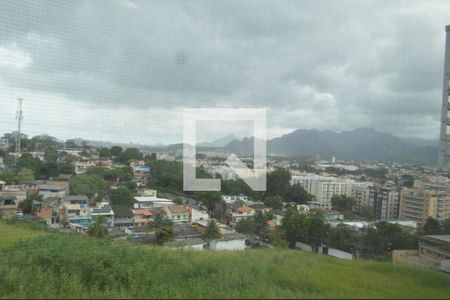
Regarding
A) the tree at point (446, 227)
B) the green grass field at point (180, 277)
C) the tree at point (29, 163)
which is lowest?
the tree at point (446, 227)

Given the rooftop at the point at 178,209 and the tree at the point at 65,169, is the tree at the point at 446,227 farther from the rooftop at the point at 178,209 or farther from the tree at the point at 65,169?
the tree at the point at 65,169

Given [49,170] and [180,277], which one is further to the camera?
[49,170]

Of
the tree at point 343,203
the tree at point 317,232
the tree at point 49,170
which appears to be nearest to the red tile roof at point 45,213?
the tree at point 49,170

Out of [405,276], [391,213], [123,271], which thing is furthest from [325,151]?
[123,271]

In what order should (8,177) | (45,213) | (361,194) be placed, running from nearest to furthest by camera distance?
(45,213)
(8,177)
(361,194)

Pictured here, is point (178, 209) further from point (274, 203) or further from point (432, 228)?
point (432, 228)

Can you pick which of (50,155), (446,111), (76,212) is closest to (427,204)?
(446,111)

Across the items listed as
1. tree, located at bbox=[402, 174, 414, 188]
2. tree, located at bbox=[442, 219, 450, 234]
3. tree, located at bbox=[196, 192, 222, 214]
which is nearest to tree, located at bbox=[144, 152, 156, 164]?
tree, located at bbox=[196, 192, 222, 214]
